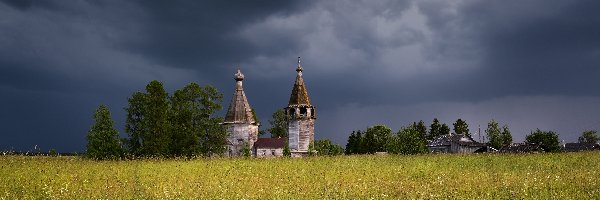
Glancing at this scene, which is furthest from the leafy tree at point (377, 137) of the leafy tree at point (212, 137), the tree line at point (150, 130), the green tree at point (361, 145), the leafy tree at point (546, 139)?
the tree line at point (150, 130)

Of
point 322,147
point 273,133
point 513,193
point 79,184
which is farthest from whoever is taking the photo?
point 273,133

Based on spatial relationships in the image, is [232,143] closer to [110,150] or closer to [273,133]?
[110,150]

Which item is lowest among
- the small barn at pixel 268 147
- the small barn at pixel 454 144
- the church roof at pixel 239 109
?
the small barn at pixel 268 147

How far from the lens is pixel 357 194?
11.1 m

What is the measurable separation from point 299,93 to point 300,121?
4.53 meters

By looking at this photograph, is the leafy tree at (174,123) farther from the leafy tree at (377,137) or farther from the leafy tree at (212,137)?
the leafy tree at (377,137)

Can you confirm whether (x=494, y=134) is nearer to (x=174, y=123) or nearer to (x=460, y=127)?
(x=460, y=127)

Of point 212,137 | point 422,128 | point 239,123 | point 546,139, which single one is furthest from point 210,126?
point 422,128

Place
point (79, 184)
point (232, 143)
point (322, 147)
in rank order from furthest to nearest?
point (322, 147) < point (232, 143) < point (79, 184)

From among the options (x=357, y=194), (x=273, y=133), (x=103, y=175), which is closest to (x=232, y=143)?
(x=273, y=133)

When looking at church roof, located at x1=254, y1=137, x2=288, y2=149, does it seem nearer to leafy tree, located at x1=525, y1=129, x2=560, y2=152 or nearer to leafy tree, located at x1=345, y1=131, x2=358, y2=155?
leafy tree, located at x1=345, y1=131, x2=358, y2=155

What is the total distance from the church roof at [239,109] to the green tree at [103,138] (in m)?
26.3

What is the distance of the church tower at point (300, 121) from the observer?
67062 millimetres

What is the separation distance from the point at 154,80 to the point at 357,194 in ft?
111
